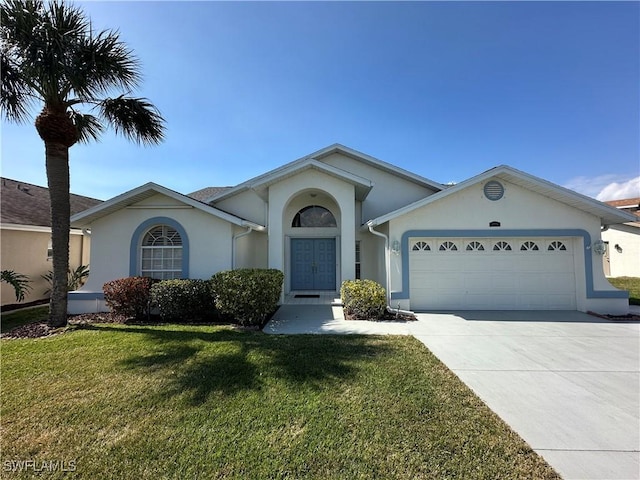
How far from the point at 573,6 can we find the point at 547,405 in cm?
1141

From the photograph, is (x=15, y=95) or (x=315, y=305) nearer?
(x=15, y=95)

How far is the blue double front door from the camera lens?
1362 centimetres

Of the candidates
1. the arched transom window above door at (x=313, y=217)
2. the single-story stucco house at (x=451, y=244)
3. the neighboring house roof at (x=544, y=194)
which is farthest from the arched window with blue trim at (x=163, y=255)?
the neighboring house roof at (x=544, y=194)

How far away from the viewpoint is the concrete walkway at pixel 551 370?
3223mm

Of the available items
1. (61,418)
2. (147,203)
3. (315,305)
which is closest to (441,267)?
(315,305)

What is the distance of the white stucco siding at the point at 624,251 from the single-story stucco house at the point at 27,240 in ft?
116

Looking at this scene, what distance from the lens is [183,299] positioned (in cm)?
889

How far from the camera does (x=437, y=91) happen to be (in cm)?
1295

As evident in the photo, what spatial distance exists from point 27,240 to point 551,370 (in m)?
18.9

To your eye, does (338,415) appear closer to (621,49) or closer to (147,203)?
(147,203)

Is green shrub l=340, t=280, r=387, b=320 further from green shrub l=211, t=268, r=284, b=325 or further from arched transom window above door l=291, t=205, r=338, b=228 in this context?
arched transom window above door l=291, t=205, r=338, b=228

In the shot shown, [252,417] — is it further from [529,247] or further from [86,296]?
[529,247]

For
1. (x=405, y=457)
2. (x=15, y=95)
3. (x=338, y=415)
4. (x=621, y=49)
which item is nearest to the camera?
(x=405, y=457)

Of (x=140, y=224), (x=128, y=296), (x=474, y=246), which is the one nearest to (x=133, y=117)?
(x=140, y=224)
